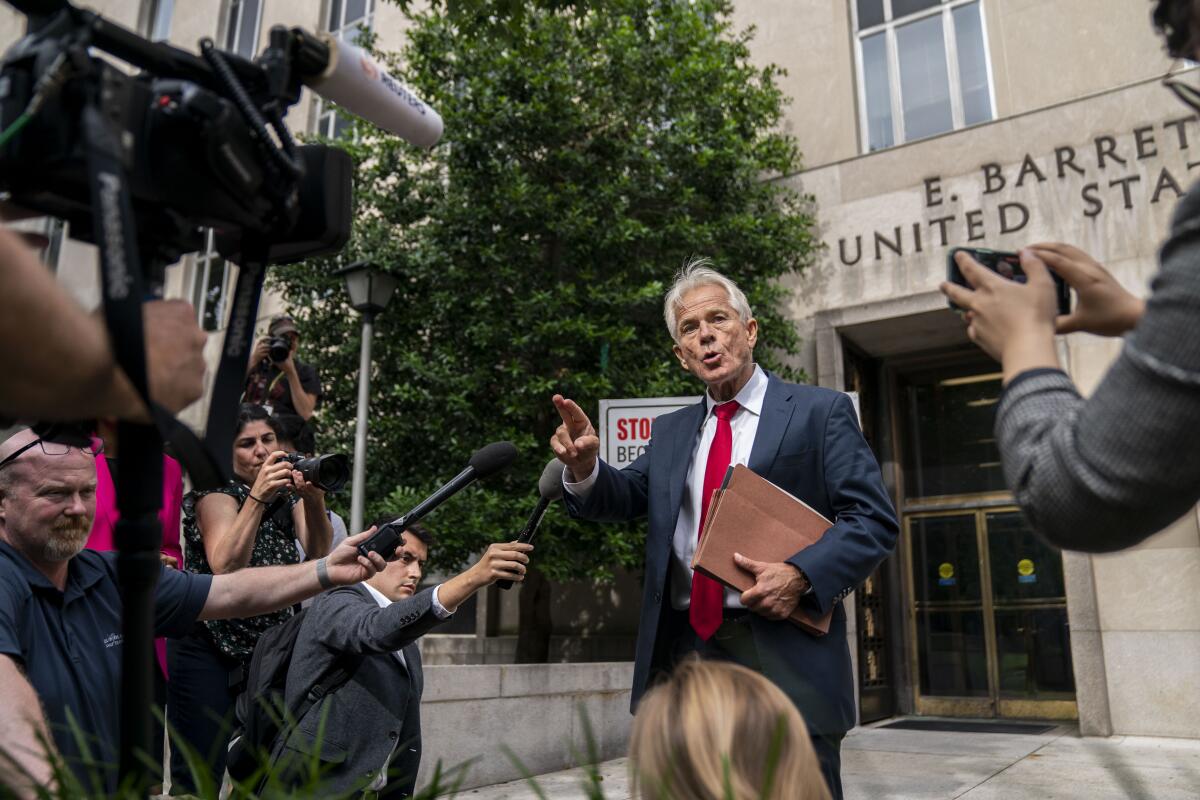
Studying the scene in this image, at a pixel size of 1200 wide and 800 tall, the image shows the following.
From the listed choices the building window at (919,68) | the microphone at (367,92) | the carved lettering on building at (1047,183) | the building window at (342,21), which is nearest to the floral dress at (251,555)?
the microphone at (367,92)

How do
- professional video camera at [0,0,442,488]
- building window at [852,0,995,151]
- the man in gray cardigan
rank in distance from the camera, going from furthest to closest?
building window at [852,0,995,151] < the man in gray cardigan < professional video camera at [0,0,442,488]

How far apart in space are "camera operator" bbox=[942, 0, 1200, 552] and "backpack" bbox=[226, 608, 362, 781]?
9.38ft

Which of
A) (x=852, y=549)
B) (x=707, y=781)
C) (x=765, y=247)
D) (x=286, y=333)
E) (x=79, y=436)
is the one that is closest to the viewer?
(x=707, y=781)

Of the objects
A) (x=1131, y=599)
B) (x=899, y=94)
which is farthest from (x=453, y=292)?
(x=1131, y=599)

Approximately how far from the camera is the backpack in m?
3.40

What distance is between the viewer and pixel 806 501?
304cm

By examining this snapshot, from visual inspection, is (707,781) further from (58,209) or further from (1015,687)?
(1015,687)

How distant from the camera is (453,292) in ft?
31.7

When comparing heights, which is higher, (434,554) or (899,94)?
(899,94)

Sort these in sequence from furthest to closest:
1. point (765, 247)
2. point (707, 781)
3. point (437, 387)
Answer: point (765, 247) → point (437, 387) → point (707, 781)

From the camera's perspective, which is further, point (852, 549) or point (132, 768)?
point (852, 549)

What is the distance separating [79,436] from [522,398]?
730 centimetres

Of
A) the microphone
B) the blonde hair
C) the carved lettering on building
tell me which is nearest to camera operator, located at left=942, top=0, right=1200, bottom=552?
the blonde hair

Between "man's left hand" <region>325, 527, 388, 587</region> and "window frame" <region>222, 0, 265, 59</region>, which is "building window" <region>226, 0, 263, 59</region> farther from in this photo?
"man's left hand" <region>325, 527, 388, 587</region>
